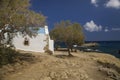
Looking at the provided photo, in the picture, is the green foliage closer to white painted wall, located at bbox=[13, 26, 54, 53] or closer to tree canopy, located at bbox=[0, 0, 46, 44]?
tree canopy, located at bbox=[0, 0, 46, 44]

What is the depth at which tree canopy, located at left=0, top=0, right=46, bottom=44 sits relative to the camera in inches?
1236

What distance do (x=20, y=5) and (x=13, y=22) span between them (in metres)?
2.71

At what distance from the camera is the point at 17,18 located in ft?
104

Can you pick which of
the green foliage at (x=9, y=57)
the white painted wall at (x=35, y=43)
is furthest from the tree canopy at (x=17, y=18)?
the white painted wall at (x=35, y=43)

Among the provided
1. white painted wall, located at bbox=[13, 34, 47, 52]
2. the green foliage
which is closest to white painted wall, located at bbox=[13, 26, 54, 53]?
white painted wall, located at bbox=[13, 34, 47, 52]

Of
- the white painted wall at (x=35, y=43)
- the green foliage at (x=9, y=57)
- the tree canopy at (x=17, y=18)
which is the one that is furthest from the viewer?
the white painted wall at (x=35, y=43)

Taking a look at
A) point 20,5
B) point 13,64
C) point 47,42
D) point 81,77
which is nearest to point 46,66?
point 13,64

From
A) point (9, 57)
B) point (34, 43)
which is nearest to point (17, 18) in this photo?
point (9, 57)

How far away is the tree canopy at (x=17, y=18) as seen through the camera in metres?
31.4

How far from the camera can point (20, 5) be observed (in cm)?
3300

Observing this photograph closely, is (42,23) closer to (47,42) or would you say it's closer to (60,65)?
(60,65)

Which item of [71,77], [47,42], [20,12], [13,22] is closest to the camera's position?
[71,77]

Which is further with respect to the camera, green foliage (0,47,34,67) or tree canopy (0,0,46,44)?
Result: green foliage (0,47,34,67)

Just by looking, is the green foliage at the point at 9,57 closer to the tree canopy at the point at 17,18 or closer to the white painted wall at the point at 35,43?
the tree canopy at the point at 17,18
